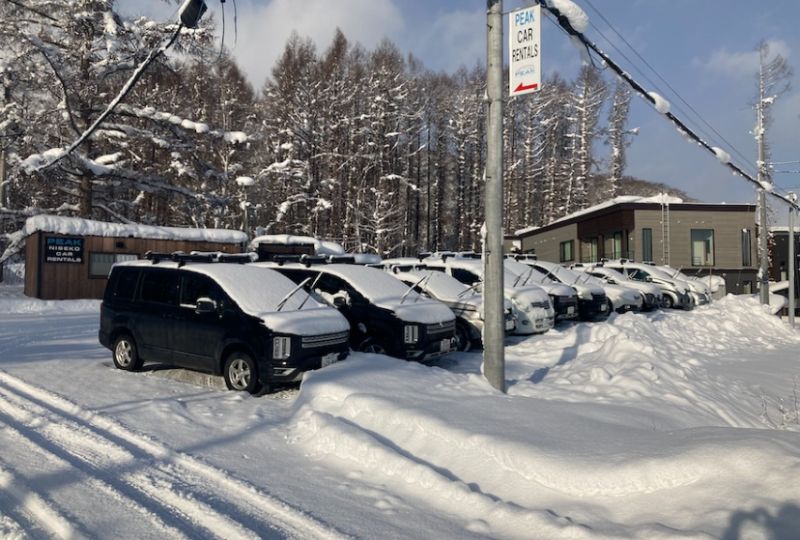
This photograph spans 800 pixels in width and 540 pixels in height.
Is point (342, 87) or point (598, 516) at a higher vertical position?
point (342, 87)

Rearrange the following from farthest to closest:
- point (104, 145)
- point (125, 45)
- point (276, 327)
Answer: point (104, 145), point (125, 45), point (276, 327)

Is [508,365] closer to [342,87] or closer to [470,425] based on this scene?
[470,425]

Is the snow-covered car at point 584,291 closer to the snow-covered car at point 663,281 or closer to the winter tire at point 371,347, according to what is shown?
the snow-covered car at point 663,281

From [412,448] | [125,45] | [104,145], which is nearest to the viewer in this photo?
[412,448]

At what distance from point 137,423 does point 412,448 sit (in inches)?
115

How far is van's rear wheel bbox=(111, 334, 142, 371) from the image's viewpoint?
29.0 ft

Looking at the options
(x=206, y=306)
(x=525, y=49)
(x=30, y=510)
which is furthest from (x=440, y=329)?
(x=30, y=510)

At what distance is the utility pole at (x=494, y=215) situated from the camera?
24.7ft

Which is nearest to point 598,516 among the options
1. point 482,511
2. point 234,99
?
point 482,511

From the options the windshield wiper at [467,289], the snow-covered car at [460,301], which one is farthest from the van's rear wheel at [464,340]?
the windshield wiper at [467,289]

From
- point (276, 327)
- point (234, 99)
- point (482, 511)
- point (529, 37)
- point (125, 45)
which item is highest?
point (234, 99)

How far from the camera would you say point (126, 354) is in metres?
8.95

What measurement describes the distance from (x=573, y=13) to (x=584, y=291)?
9.44m

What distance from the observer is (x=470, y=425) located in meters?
5.29
